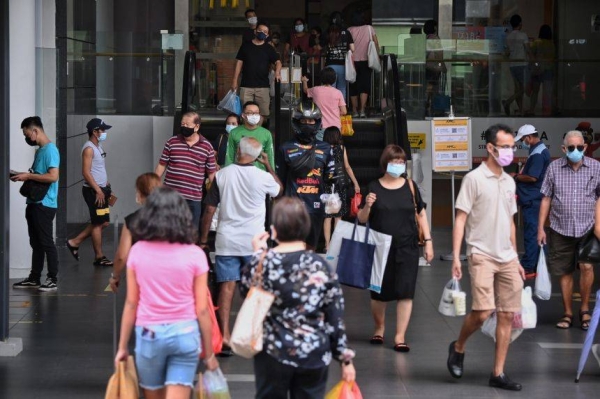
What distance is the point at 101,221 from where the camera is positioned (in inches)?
554

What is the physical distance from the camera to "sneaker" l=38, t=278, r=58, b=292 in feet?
41.1

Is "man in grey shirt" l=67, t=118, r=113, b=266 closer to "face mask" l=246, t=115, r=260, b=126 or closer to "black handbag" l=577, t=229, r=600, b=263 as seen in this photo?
"face mask" l=246, t=115, r=260, b=126

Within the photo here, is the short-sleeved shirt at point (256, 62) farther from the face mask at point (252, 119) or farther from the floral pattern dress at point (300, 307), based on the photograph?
the floral pattern dress at point (300, 307)

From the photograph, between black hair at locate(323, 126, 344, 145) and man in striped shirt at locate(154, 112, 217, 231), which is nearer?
man in striped shirt at locate(154, 112, 217, 231)

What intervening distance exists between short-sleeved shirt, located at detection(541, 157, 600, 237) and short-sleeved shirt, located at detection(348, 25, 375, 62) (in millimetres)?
7634

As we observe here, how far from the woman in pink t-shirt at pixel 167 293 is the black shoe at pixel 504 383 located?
10.7ft

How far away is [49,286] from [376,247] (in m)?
4.51

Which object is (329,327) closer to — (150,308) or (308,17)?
(150,308)

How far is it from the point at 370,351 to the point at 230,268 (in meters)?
1.52

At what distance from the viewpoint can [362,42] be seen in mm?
18031

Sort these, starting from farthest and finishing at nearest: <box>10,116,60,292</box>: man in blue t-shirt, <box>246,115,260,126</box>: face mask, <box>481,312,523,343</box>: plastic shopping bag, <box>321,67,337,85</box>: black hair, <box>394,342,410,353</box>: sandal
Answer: <box>321,67,337,85</box>: black hair < <box>10,116,60,292</box>: man in blue t-shirt < <box>246,115,260,126</box>: face mask < <box>394,342,410,353</box>: sandal < <box>481,312,523,343</box>: plastic shopping bag

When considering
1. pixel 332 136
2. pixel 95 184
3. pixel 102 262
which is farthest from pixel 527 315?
pixel 102 262

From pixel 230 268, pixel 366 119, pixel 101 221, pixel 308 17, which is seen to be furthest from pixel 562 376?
pixel 308 17

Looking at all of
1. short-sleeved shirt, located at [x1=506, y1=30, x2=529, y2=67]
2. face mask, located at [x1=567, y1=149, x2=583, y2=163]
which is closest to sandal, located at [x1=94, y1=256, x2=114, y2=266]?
face mask, located at [x1=567, y1=149, x2=583, y2=163]
